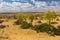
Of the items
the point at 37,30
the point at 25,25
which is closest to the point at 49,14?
the point at 25,25

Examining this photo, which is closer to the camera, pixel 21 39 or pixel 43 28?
pixel 21 39

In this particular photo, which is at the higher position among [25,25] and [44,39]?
[44,39]

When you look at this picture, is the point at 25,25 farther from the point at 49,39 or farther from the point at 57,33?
the point at 49,39

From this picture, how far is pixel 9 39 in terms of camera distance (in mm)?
38219

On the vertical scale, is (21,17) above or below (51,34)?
below

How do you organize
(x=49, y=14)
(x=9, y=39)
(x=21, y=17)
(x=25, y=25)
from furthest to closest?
(x=21, y=17), (x=49, y=14), (x=25, y=25), (x=9, y=39)

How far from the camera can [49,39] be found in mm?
39000

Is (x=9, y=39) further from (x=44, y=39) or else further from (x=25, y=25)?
(x=25, y=25)

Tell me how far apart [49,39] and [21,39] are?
4875mm

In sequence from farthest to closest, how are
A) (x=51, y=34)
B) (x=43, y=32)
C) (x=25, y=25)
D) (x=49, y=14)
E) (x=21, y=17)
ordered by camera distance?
(x=21, y=17) → (x=49, y=14) → (x=25, y=25) → (x=43, y=32) → (x=51, y=34)

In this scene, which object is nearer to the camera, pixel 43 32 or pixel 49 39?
pixel 49 39

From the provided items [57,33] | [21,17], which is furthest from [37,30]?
[21,17]

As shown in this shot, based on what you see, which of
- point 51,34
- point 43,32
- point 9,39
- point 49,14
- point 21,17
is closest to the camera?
point 9,39

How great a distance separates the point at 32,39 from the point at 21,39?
190cm
